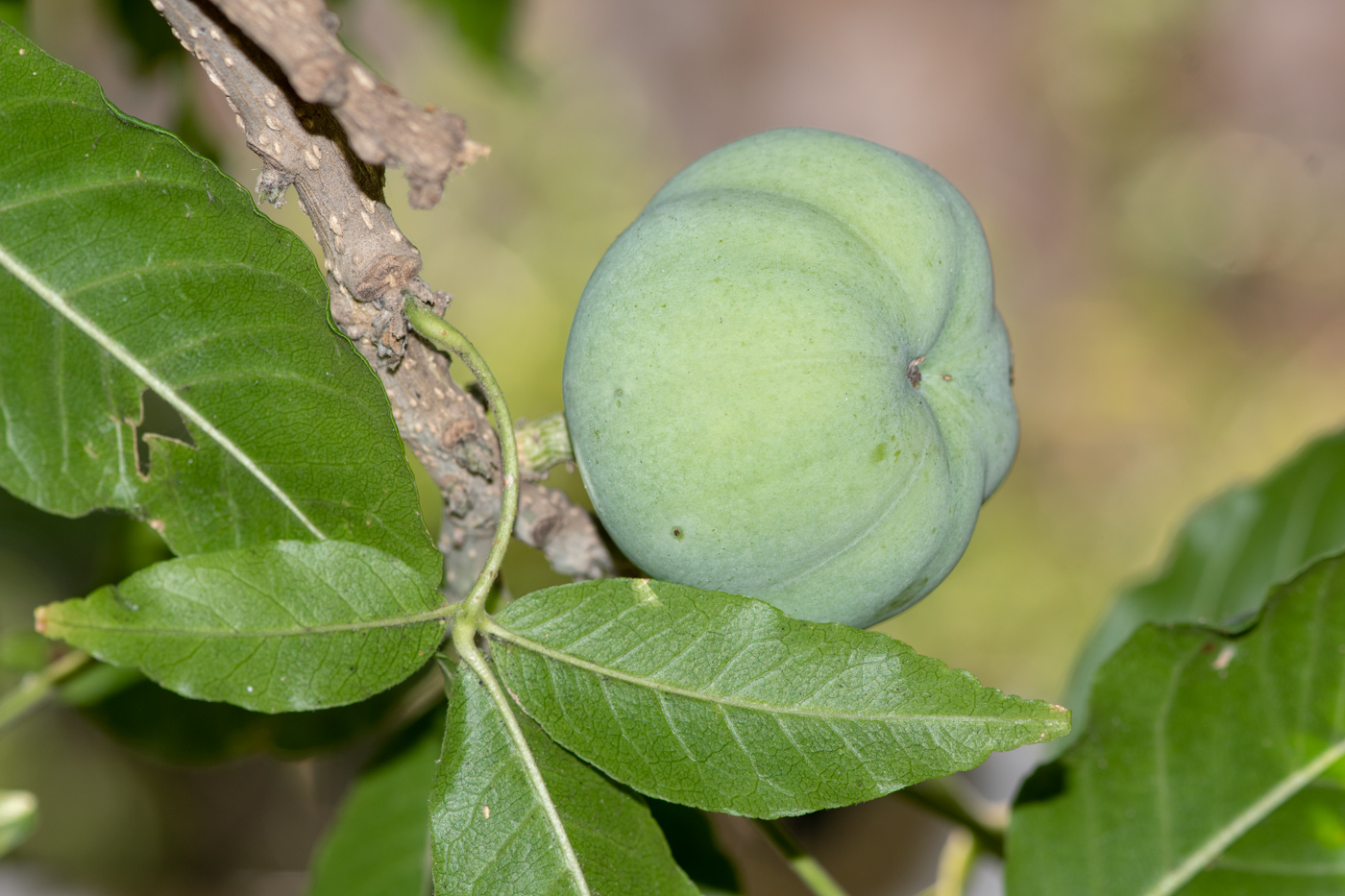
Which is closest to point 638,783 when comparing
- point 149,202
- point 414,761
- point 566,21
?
point 149,202

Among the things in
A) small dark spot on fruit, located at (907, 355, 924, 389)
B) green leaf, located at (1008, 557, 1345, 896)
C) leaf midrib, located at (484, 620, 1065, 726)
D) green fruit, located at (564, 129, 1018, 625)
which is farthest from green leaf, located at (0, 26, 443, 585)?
green leaf, located at (1008, 557, 1345, 896)

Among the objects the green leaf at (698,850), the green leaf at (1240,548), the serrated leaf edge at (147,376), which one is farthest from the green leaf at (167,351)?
the green leaf at (1240,548)

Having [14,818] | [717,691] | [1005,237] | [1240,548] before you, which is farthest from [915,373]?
[1005,237]

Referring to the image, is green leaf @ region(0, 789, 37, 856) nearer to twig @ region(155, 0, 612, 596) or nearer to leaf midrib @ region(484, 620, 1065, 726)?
twig @ region(155, 0, 612, 596)

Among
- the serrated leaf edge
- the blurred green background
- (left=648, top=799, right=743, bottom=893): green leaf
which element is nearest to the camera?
the serrated leaf edge

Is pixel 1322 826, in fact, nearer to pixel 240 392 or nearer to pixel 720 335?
pixel 720 335
